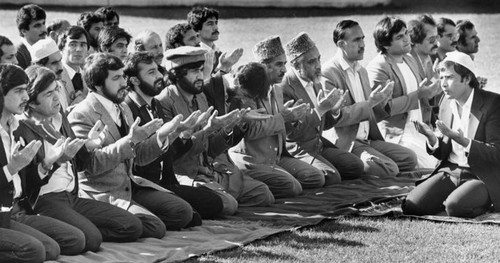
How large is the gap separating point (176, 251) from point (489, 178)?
2730 mm

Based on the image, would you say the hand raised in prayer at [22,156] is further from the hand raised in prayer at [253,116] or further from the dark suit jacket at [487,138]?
the dark suit jacket at [487,138]

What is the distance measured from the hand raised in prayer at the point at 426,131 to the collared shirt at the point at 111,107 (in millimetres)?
2295

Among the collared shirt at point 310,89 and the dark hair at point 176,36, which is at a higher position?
the dark hair at point 176,36

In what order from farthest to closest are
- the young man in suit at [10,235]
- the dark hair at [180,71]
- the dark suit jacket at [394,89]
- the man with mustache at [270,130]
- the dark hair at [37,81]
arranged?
1. the dark suit jacket at [394,89]
2. the man with mustache at [270,130]
3. the dark hair at [180,71]
4. the dark hair at [37,81]
5. the young man in suit at [10,235]

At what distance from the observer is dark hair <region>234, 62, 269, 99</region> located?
31.5 feet

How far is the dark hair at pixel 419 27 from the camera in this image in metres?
12.0

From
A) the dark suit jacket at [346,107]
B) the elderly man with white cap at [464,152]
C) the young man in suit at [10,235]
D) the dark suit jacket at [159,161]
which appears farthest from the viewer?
the dark suit jacket at [346,107]

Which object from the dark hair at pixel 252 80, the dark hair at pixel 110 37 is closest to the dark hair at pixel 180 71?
the dark hair at pixel 252 80

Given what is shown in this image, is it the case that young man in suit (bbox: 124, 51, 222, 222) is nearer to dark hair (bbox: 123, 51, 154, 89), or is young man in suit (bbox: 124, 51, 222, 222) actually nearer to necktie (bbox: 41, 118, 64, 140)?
dark hair (bbox: 123, 51, 154, 89)

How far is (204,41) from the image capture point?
1156 cm

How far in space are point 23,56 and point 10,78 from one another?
3.48 meters

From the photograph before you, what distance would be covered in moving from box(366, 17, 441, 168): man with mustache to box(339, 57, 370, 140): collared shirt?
0.34m

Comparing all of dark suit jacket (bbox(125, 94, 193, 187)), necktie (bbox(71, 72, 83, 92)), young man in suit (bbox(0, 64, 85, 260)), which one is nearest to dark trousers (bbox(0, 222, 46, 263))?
young man in suit (bbox(0, 64, 85, 260))

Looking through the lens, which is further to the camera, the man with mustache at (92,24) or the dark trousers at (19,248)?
the man with mustache at (92,24)
